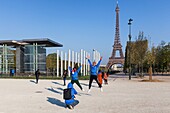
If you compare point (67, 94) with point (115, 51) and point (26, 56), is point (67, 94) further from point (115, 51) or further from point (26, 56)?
point (115, 51)

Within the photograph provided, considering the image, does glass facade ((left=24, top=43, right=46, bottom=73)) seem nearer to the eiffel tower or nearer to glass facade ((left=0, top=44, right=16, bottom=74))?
glass facade ((left=0, top=44, right=16, bottom=74))

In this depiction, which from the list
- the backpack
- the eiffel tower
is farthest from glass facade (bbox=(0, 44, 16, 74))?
the eiffel tower

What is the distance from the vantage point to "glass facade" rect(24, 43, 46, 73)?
115 feet

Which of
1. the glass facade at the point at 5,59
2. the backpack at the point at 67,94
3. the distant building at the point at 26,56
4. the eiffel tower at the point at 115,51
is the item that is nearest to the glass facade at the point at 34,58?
the distant building at the point at 26,56

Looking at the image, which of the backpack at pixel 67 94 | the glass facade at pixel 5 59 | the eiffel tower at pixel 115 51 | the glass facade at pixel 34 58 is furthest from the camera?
the eiffel tower at pixel 115 51

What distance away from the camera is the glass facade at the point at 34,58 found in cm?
3503

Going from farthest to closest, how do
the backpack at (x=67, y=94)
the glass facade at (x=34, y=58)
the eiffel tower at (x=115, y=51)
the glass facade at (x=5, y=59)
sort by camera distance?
the eiffel tower at (x=115, y=51)
the glass facade at (x=5, y=59)
the glass facade at (x=34, y=58)
the backpack at (x=67, y=94)

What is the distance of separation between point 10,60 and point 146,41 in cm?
2400

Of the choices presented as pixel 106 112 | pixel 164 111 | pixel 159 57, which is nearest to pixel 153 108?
pixel 164 111

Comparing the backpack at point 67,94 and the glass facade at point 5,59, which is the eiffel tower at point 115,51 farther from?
the backpack at point 67,94

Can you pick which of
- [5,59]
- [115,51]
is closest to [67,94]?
[5,59]

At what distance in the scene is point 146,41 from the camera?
90.6 feet

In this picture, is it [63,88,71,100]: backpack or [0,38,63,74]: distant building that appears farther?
[0,38,63,74]: distant building

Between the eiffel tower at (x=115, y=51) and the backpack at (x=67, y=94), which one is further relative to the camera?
the eiffel tower at (x=115, y=51)
